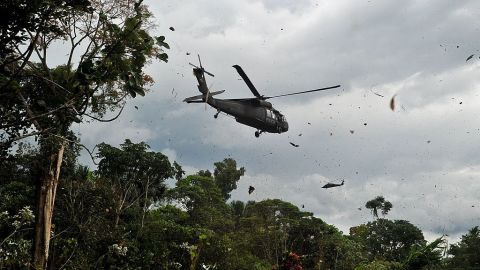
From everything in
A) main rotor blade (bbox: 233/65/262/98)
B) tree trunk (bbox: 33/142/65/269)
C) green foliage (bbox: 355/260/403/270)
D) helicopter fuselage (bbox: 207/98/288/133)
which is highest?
main rotor blade (bbox: 233/65/262/98)

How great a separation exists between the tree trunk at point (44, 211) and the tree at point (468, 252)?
26.9 metres

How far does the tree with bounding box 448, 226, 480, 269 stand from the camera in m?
29.5

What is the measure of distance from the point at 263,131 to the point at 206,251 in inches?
272

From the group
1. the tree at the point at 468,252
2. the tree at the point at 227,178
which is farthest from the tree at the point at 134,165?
the tree at the point at 468,252

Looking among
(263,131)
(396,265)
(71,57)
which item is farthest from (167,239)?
(71,57)

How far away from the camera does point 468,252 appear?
30.5 meters

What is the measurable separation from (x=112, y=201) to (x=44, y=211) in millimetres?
13728

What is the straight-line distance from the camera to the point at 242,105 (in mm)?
23484

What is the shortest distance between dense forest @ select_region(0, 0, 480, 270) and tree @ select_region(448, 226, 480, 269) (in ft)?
0.21

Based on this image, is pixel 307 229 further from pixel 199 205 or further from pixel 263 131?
pixel 263 131

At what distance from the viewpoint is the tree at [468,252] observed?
96.8ft

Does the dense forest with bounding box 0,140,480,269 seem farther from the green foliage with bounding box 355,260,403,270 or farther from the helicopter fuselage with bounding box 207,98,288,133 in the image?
the helicopter fuselage with bounding box 207,98,288,133

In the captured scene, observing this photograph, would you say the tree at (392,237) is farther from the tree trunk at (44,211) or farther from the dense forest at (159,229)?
the tree trunk at (44,211)

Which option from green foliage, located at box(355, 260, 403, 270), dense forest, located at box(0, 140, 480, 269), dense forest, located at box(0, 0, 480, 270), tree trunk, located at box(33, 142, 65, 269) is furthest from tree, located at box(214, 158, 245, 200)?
tree trunk, located at box(33, 142, 65, 269)
